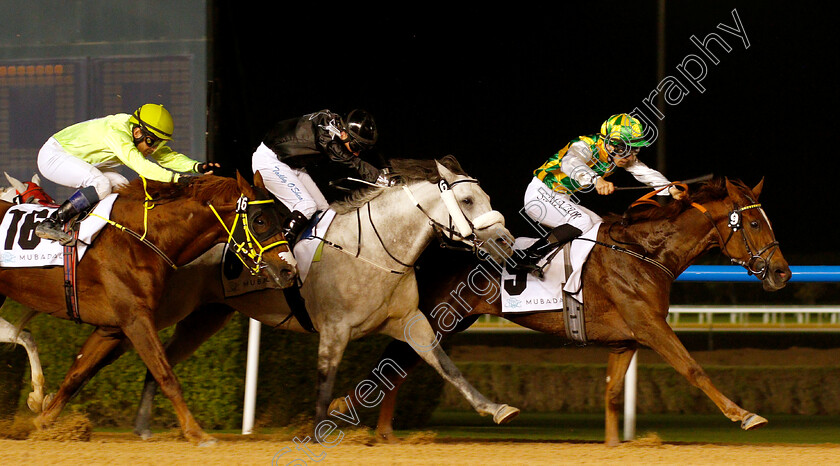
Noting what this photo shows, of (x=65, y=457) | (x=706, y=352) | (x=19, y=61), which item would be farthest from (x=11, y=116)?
(x=706, y=352)

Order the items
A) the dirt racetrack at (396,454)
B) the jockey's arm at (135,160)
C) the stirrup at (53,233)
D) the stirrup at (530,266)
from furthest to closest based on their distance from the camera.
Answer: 1. the stirrup at (530,266)
2. the jockey's arm at (135,160)
3. the stirrup at (53,233)
4. the dirt racetrack at (396,454)

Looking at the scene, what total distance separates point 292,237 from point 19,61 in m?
3.71

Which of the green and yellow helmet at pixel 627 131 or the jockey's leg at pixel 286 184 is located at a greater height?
the green and yellow helmet at pixel 627 131

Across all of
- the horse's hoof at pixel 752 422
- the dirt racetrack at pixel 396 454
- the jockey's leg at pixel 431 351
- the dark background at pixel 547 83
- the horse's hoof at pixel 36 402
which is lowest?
the dirt racetrack at pixel 396 454

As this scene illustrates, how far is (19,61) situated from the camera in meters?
7.19

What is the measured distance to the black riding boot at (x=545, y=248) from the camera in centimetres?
482

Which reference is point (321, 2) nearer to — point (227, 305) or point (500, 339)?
point (500, 339)

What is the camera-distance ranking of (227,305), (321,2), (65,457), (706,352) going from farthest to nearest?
(321,2) → (706,352) → (227,305) → (65,457)

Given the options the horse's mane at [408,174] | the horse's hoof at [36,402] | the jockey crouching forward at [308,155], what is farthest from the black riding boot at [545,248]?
the horse's hoof at [36,402]

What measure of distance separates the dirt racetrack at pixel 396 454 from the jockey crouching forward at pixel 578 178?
1.03 m

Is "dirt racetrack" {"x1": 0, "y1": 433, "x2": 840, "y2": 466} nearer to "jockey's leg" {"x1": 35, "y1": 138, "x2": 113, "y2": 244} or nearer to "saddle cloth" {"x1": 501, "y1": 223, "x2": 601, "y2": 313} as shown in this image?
"saddle cloth" {"x1": 501, "y1": 223, "x2": 601, "y2": 313}

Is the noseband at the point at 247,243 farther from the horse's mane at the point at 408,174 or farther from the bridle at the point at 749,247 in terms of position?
the bridle at the point at 749,247

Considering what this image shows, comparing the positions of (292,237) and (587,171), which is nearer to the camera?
(292,237)

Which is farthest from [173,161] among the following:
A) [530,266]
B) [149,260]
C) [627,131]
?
[627,131]
